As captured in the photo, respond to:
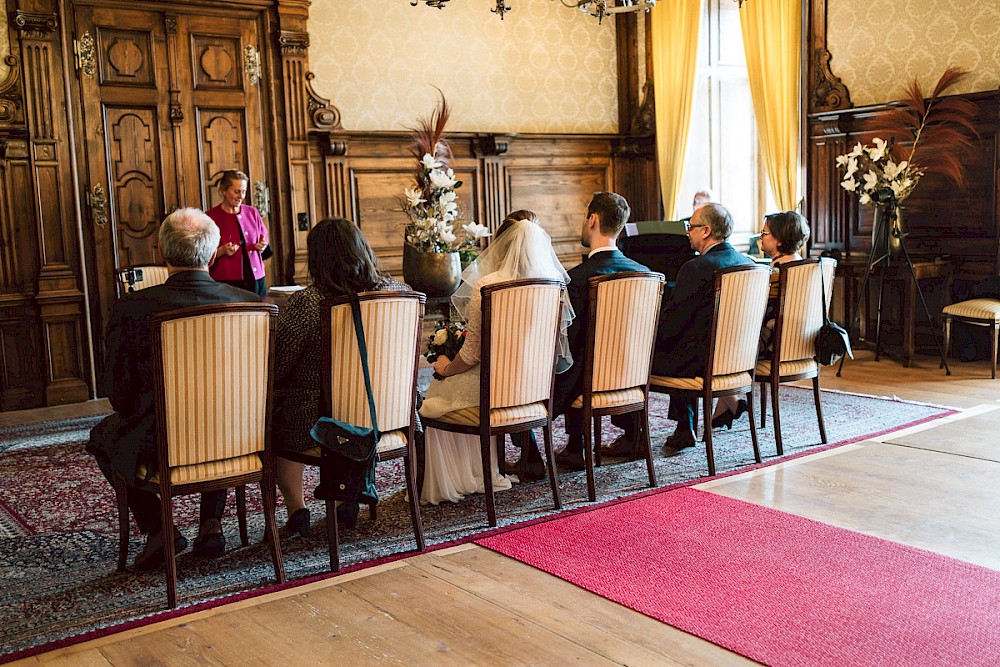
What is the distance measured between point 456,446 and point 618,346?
829mm

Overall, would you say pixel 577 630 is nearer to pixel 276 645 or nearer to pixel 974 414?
pixel 276 645

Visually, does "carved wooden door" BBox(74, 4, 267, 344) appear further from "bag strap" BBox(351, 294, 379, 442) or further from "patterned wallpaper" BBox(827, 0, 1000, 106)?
"patterned wallpaper" BBox(827, 0, 1000, 106)

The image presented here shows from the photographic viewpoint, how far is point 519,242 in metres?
3.97

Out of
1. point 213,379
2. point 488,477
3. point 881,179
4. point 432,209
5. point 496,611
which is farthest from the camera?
point 881,179

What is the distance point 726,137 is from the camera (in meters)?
9.15

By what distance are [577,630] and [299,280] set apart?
5288mm

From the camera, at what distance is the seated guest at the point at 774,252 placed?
498 cm

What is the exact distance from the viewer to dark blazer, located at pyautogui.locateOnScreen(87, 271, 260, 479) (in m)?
3.17

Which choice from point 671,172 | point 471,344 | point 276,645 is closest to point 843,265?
point 671,172

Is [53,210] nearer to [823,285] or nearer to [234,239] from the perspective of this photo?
[234,239]

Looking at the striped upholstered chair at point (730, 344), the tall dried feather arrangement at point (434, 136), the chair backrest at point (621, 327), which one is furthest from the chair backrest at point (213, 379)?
the tall dried feather arrangement at point (434, 136)

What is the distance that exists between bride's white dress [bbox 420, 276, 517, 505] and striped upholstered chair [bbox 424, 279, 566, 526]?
0.24 feet

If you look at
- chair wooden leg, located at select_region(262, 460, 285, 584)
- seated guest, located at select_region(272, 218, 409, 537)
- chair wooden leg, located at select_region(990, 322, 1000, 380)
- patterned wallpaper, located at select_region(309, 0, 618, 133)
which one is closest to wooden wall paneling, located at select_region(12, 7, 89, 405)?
patterned wallpaper, located at select_region(309, 0, 618, 133)

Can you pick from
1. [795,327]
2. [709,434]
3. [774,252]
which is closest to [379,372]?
[709,434]
